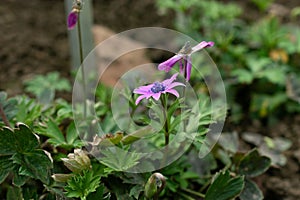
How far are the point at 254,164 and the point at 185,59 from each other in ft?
1.51

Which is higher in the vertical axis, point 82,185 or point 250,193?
point 82,185

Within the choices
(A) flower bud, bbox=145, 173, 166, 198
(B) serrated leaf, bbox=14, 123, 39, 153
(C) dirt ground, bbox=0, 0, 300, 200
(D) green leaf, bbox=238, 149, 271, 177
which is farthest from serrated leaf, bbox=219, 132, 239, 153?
(B) serrated leaf, bbox=14, 123, 39, 153

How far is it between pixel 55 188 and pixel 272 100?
104 centimetres

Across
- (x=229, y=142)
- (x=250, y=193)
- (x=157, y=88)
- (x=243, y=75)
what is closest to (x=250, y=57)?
(x=243, y=75)

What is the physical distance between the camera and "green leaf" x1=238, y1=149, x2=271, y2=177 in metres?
1.42

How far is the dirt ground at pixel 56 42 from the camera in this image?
5.60 ft

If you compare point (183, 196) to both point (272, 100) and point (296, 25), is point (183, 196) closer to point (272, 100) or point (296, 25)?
point (272, 100)

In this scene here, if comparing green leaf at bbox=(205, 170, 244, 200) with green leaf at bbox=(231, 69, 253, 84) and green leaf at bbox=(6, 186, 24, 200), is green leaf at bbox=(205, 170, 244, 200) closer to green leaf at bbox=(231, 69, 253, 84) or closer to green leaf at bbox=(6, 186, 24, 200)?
green leaf at bbox=(6, 186, 24, 200)

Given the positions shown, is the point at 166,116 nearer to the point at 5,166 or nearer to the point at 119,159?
the point at 119,159

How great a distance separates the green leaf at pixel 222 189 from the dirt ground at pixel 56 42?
0.37 m

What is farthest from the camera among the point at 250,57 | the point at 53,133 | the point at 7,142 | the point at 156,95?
the point at 250,57

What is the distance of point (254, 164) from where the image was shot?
1432 millimetres

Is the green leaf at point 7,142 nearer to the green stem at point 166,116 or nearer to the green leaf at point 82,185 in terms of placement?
the green leaf at point 82,185

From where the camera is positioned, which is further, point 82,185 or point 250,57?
point 250,57
